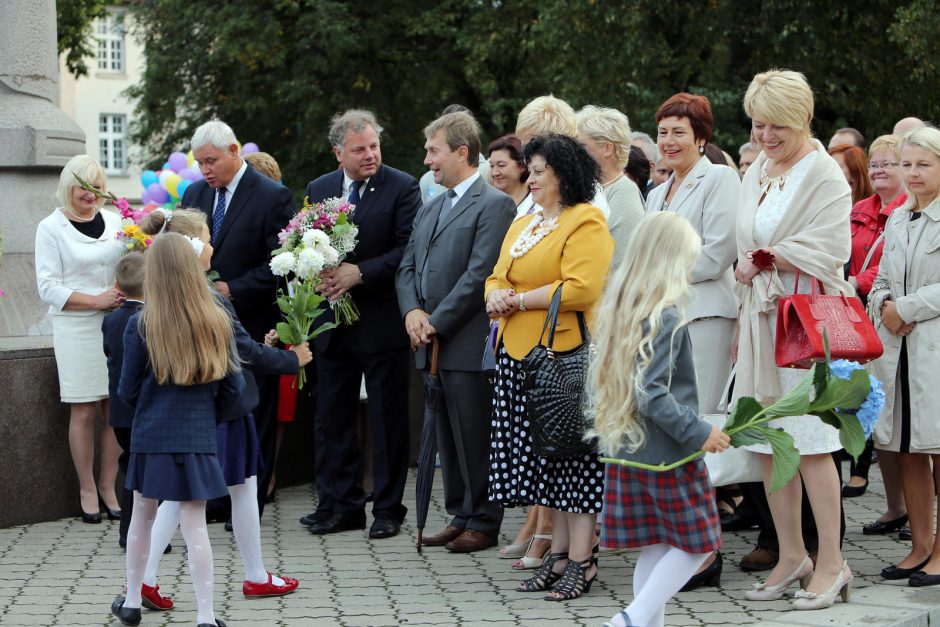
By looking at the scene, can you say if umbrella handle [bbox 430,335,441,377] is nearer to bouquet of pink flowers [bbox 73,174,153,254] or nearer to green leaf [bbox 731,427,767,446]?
bouquet of pink flowers [bbox 73,174,153,254]

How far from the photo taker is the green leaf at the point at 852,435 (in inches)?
205

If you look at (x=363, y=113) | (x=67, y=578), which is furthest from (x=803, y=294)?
(x=67, y=578)

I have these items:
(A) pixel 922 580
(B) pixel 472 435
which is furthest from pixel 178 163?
(A) pixel 922 580

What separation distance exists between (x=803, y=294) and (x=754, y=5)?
630 inches

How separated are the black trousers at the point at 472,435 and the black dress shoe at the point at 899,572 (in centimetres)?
215

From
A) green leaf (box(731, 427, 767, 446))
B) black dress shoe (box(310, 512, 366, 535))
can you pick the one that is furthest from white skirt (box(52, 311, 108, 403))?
green leaf (box(731, 427, 767, 446))

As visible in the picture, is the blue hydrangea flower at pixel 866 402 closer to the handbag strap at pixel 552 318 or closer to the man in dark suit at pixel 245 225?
the handbag strap at pixel 552 318

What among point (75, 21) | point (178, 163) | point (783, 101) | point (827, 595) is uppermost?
point (75, 21)

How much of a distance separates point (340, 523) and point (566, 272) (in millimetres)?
2623

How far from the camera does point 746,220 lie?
21.4 feet

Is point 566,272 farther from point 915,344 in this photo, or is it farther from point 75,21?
point 75,21

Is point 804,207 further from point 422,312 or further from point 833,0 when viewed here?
point 833,0

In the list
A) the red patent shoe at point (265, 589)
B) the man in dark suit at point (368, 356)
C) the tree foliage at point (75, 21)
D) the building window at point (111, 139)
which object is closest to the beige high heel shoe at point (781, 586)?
the red patent shoe at point (265, 589)

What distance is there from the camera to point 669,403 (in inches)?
200
